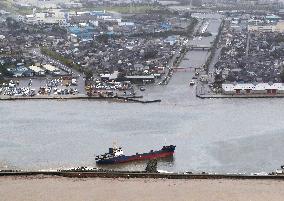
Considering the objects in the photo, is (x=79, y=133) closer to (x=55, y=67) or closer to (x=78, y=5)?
(x=55, y=67)

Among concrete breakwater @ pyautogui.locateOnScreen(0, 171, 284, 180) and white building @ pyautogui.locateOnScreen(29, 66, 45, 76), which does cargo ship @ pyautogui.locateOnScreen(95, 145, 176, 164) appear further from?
white building @ pyautogui.locateOnScreen(29, 66, 45, 76)

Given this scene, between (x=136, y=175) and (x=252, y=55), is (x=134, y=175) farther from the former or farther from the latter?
(x=252, y=55)

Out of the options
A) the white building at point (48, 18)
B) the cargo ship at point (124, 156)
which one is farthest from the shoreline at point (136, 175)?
the white building at point (48, 18)

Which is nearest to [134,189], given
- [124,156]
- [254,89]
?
[124,156]

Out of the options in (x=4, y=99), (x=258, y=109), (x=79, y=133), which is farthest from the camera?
(x=4, y=99)

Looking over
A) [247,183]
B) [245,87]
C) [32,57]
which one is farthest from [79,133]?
[32,57]

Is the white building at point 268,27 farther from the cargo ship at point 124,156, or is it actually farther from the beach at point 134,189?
the beach at point 134,189
